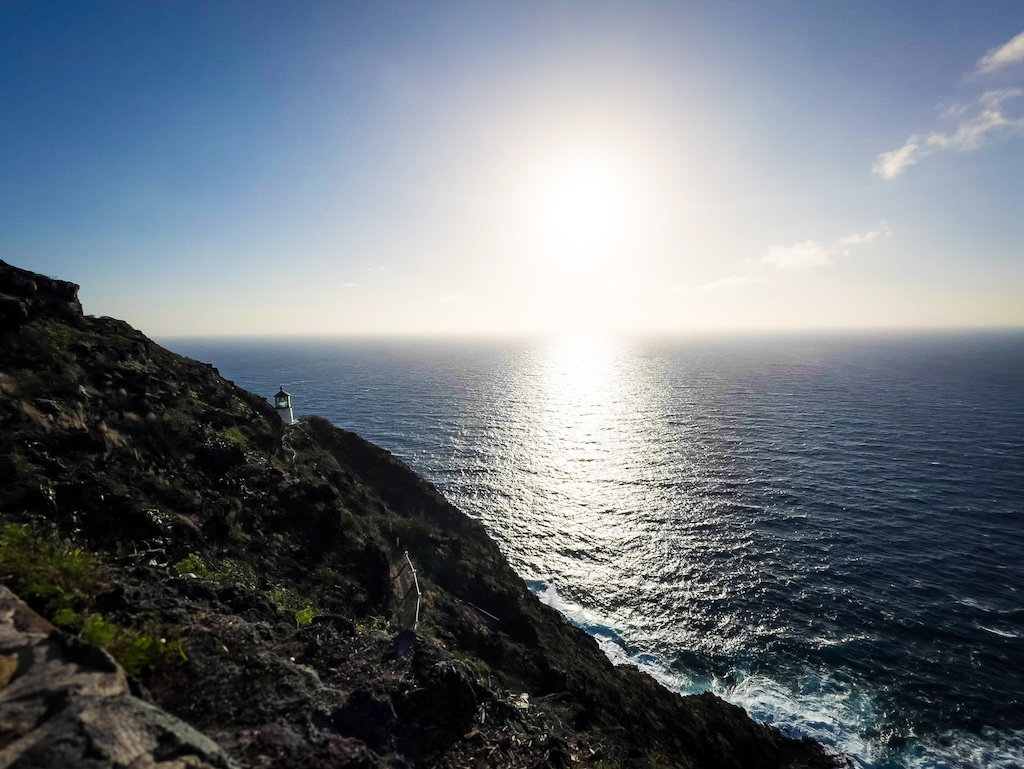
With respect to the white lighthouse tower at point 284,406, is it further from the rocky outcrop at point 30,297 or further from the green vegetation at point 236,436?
the rocky outcrop at point 30,297

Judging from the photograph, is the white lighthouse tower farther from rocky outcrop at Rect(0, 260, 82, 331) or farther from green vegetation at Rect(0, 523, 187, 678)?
green vegetation at Rect(0, 523, 187, 678)

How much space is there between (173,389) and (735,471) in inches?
2445

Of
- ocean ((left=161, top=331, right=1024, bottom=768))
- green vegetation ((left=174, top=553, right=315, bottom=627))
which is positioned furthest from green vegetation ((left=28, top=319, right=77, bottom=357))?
ocean ((left=161, top=331, right=1024, bottom=768))

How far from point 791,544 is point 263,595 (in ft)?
152

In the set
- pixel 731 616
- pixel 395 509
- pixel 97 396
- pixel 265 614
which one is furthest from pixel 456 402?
pixel 265 614

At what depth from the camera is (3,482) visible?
472 inches

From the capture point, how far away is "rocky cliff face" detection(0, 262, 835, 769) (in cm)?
752

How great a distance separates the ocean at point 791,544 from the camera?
1045 inches

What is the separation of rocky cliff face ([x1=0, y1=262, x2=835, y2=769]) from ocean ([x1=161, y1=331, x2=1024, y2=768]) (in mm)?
6836

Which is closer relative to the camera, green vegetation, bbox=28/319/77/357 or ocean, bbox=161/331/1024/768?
green vegetation, bbox=28/319/77/357

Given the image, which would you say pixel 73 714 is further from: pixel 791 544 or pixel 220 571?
pixel 791 544

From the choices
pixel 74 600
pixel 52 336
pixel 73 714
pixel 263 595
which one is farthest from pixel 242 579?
pixel 52 336

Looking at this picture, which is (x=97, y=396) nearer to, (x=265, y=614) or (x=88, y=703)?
(x=265, y=614)

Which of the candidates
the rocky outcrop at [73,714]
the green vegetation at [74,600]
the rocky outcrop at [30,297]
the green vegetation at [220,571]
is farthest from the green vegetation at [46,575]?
the rocky outcrop at [30,297]
